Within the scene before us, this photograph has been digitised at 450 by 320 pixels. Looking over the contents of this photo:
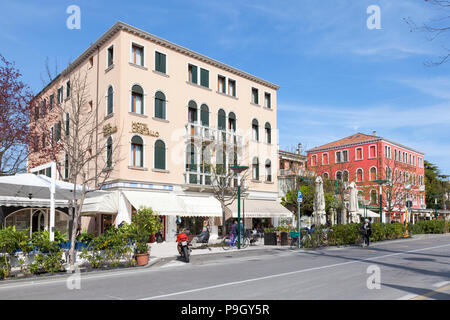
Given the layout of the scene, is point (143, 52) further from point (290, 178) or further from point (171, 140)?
point (290, 178)

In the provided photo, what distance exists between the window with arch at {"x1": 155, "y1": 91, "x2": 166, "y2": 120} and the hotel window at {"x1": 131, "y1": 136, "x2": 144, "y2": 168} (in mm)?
2372

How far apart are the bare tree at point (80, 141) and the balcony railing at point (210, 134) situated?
5724 mm

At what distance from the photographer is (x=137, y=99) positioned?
26359 mm

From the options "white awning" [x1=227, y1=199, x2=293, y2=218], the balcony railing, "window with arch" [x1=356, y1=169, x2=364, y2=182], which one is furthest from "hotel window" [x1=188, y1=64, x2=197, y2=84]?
"window with arch" [x1=356, y1=169, x2=364, y2=182]

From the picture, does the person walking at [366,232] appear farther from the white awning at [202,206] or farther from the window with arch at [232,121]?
the window with arch at [232,121]

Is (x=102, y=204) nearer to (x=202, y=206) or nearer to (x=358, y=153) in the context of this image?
(x=202, y=206)

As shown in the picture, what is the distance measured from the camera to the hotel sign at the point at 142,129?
25.6 meters

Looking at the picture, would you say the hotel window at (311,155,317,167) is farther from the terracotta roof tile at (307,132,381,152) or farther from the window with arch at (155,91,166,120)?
the window with arch at (155,91,166,120)

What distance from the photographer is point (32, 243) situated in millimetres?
11766

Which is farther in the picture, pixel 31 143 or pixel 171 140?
pixel 171 140

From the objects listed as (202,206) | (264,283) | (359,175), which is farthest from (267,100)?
(359,175)

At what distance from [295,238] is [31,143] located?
55.2 feet

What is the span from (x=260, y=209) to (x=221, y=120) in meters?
7.60
